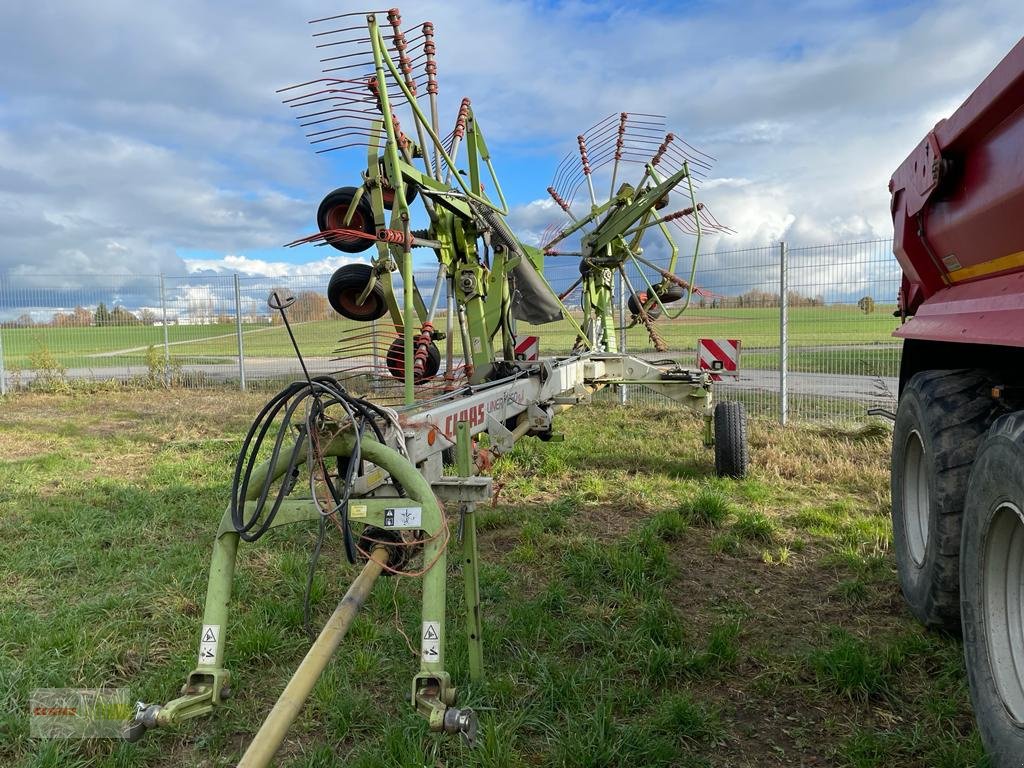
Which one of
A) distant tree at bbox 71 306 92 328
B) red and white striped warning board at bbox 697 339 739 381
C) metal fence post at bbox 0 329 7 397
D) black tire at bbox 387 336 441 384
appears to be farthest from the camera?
distant tree at bbox 71 306 92 328

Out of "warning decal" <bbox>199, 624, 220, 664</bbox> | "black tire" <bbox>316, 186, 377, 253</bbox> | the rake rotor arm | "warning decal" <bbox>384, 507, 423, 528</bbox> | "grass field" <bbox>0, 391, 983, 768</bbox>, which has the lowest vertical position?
"grass field" <bbox>0, 391, 983, 768</bbox>

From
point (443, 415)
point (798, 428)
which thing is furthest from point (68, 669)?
point (798, 428)

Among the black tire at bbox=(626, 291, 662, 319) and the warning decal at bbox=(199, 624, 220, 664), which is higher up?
the black tire at bbox=(626, 291, 662, 319)

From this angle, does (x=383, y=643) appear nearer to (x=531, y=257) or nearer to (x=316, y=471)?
(x=316, y=471)

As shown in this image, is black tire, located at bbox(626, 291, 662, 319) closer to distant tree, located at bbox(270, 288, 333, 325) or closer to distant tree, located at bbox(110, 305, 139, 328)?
distant tree, located at bbox(270, 288, 333, 325)

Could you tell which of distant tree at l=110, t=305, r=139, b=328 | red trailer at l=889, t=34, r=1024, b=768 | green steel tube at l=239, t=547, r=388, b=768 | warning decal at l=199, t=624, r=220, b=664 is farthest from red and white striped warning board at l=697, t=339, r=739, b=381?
distant tree at l=110, t=305, r=139, b=328

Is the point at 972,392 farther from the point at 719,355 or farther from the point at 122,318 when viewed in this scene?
the point at 122,318

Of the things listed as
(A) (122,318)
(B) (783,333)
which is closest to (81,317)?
(A) (122,318)

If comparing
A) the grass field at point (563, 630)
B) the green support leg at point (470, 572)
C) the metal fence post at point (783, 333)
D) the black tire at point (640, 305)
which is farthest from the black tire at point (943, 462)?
the metal fence post at point (783, 333)

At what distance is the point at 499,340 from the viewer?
5250mm

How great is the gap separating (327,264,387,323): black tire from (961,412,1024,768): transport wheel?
2.96m

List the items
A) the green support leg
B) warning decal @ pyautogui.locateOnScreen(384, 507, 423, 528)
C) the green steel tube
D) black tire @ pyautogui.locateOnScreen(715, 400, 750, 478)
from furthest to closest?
black tire @ pyautogui.locateOnScreen(715, 400, 750, 478), the green support leg, warning decal @ pyautogui.locateOnScreen(384, 507, 423, 528), the green steel tube

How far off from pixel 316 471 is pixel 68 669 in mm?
1492

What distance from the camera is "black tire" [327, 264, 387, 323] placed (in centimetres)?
390
